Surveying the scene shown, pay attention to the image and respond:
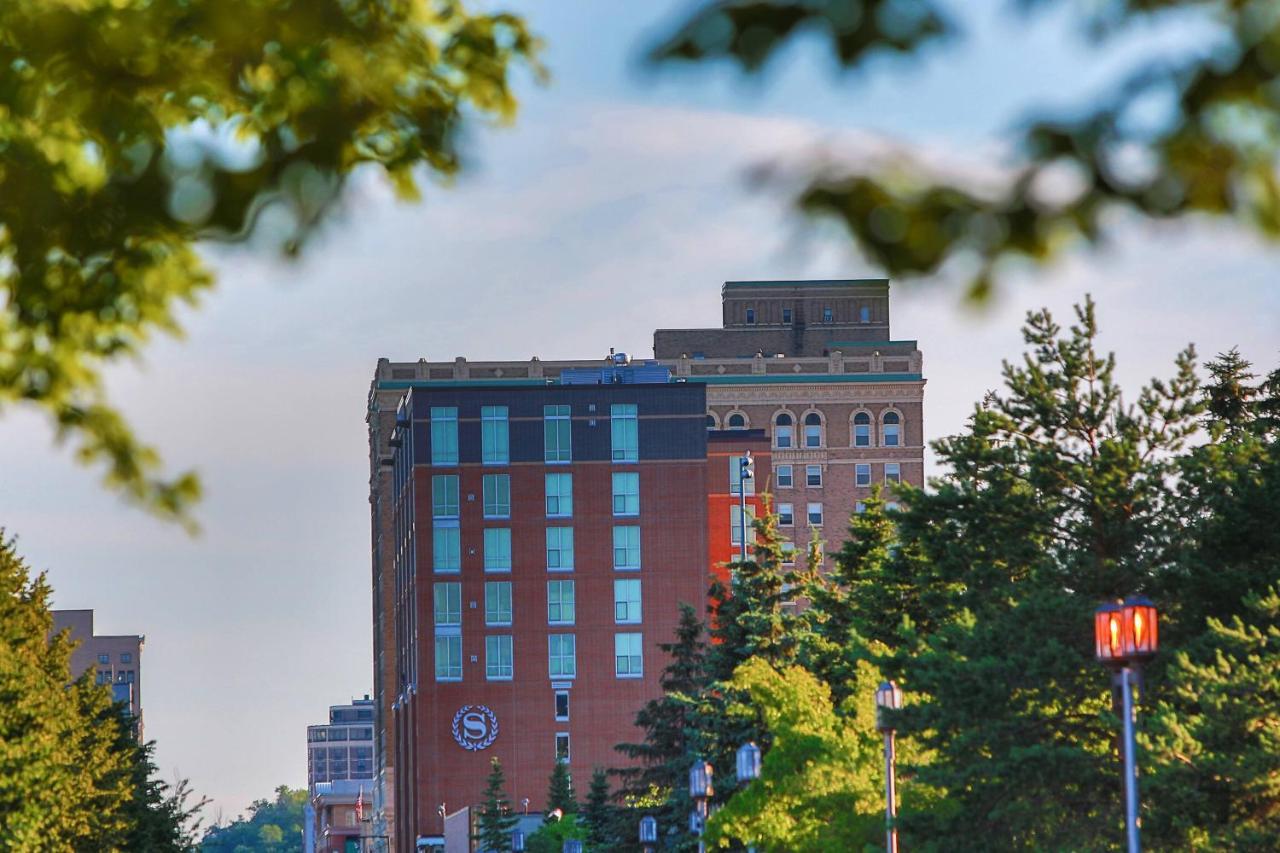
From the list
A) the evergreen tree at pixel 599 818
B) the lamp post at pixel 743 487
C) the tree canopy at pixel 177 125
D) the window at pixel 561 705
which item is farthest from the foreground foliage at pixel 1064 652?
the window at pixel 561 705

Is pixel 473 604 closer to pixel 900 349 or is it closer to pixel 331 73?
pixel 900 349

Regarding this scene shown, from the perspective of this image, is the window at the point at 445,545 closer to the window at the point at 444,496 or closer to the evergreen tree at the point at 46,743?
the window at the point at 444,496

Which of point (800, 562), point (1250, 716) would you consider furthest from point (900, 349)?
point (1250, 716)

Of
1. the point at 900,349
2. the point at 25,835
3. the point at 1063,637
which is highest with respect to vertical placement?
the point at 900,349

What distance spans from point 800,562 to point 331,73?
150 m

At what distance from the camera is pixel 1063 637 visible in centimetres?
4003

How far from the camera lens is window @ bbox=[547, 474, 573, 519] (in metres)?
127

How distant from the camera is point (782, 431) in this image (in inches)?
6348

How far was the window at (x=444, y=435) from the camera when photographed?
126 metres

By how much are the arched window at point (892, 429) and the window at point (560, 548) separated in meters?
39.4

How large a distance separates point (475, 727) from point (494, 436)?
52.1 ft

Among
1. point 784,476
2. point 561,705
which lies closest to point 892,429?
point 784,476

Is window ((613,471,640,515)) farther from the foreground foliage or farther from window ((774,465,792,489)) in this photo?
the foreground foliage

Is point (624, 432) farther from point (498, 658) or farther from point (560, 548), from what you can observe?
point (498, 658)
